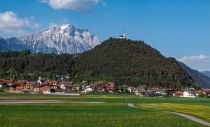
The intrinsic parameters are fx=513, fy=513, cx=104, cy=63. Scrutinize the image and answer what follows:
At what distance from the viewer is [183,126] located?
45906mm

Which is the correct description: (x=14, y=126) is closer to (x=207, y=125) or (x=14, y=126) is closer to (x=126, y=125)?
(x=126, y=125)

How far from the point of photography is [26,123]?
44750mm

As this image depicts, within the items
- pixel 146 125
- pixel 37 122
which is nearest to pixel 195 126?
pixel 146 125

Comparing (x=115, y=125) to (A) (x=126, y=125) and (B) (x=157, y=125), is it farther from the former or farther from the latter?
(B) (x=157, y=125)

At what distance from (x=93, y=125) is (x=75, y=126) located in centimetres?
199

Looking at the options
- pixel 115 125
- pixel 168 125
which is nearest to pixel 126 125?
pixel 115 125

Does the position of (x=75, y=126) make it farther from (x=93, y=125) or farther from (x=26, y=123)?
(x=26, y=123)

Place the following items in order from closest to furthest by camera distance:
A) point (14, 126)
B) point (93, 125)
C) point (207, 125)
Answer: point (14, 126) → point (93, 125) → point (207, 125)

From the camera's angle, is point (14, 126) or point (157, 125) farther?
point (157, 125)

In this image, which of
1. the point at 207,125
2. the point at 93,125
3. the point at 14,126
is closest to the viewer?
the point at 14,126

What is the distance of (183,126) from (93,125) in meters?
8.21

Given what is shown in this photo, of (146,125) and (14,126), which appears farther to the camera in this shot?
(146,125)

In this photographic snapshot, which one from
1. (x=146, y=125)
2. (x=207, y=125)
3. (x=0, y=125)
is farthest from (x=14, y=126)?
(x=207, y=125)

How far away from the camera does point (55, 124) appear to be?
1743 inches
